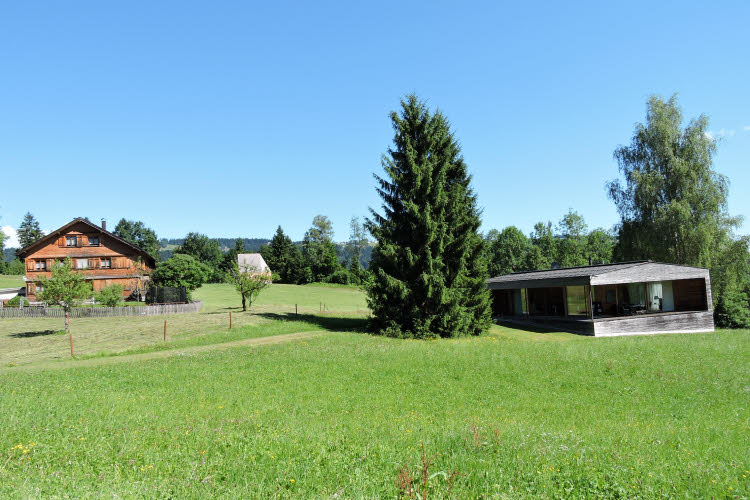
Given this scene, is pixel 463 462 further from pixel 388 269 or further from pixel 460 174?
pixel 460 174

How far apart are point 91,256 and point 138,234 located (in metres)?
66.1

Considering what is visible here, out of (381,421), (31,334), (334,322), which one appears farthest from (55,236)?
(381,421)

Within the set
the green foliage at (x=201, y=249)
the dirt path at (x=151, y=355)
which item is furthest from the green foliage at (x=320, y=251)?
the dirt path at (x=151, y=355)

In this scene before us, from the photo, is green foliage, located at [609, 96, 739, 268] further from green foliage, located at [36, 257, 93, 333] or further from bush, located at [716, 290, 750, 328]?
green foliage, located at [36, 257, 93, 333]

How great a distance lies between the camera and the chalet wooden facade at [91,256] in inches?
1943

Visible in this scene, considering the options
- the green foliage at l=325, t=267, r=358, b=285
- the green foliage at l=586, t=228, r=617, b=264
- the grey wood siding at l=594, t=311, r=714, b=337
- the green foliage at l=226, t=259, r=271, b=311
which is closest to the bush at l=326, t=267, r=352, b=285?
the green foliage at l=325, t=267, r=358, b=285

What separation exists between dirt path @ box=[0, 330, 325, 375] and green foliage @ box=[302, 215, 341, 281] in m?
62.7

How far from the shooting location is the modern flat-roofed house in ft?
93.2

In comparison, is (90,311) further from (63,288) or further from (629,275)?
(629,275)

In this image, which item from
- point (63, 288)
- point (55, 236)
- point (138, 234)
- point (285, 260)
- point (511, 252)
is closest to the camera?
point (63, 288)

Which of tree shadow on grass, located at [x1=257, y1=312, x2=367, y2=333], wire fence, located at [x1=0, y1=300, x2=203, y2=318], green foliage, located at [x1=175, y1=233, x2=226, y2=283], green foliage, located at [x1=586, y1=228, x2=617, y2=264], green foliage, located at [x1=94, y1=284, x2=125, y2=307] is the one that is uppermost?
green foliage, located at [x1=175, y1=233, x2=226, y2=283]

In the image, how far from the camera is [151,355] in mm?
19672

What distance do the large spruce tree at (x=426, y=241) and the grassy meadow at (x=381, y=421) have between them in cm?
403

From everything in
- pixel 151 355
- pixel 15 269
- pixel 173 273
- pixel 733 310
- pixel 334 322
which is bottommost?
pixel 733 310
